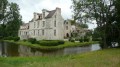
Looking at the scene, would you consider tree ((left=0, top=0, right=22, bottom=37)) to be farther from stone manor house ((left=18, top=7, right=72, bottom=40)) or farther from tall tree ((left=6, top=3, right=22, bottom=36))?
stone manor house ((left=18, top=7, right=72, bottom=40))

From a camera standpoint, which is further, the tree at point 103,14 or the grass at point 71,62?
the tree at point 103,14

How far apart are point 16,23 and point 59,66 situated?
66.8 m

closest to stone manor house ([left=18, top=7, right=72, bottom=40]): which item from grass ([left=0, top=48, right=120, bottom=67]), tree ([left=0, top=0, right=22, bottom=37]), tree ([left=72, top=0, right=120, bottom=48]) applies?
tree ([left=0, top=0, right=22, bottom=37])

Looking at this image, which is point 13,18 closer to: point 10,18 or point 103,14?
point 10,18

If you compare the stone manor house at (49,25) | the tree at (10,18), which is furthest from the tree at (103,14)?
the tree at (10,18)

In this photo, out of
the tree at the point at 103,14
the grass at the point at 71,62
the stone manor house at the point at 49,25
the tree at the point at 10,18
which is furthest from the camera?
the tree at the point at 10,18

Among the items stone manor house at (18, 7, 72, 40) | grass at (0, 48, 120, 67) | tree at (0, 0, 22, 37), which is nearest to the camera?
grass at (0, 48, 120, 67)

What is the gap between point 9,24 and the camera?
260 feet

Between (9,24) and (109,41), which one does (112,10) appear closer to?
(109,41)

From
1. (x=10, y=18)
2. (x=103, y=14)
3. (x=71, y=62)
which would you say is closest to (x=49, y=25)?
(x=10, y=18)

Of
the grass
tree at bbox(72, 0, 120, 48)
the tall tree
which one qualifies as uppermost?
the tall tree

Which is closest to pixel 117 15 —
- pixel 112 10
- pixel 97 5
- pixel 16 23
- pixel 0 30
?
pixel 112 10

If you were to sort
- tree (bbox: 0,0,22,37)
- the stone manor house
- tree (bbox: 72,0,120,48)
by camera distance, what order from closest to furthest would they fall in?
tree (bbox: 72,0,120,48), the stone manor house, tree (bbox: 0,0,22,37)

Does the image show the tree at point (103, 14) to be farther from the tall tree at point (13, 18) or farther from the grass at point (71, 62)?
the tall tree at point (13, 18)
